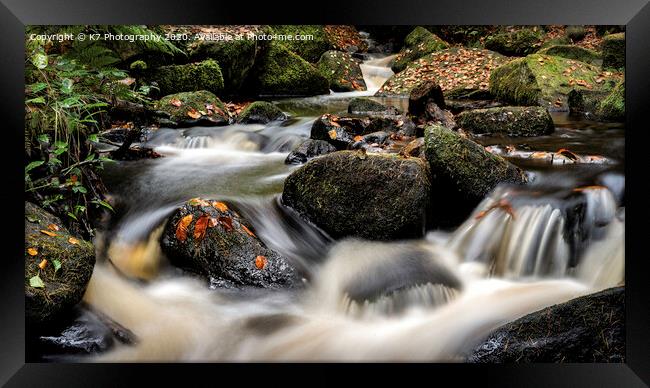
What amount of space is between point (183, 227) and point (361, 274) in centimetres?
107

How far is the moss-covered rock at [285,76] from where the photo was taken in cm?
347

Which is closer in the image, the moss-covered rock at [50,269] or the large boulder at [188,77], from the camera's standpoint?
the moss-covered rock at [50,269]

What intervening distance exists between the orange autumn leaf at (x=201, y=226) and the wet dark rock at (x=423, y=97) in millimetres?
1906

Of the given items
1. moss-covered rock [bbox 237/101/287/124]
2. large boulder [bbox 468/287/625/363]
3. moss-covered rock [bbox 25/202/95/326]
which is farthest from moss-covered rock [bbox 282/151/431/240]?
moss-covered rock [bbox 25/202/95/326]

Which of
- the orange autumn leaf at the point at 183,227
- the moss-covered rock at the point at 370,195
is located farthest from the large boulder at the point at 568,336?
the orange autumn leaf at the point at 183,227

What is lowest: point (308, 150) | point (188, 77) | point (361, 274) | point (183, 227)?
point (361, 274)

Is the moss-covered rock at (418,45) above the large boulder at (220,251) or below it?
above

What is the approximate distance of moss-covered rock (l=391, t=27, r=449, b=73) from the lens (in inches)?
110

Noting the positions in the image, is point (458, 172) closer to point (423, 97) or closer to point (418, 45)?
point (418, 45)

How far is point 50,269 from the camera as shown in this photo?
2.17 metres
